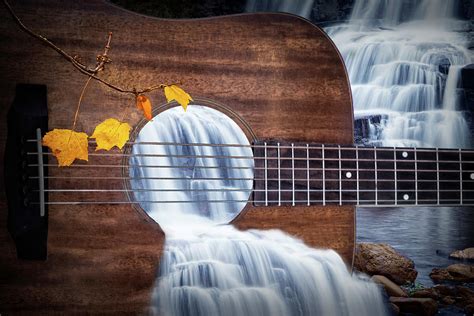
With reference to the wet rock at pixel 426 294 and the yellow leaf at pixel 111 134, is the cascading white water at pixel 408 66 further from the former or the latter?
the yellow leaf at pixel 111 134

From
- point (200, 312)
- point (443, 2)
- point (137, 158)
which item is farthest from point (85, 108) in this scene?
point (443, 2)

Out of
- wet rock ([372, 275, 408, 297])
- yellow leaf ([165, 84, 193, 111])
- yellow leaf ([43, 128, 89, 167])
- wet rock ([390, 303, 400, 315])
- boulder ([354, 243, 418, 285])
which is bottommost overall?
wet rock ([390, 303, 400, 315])

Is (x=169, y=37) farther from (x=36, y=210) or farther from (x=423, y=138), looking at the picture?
(x=423, y=138)

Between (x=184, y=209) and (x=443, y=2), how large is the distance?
84 centimetres

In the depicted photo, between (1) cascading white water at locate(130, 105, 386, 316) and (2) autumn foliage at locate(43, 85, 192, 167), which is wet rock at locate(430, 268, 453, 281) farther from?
(2) autumn foliage at locate(43, 85, 192, 167)

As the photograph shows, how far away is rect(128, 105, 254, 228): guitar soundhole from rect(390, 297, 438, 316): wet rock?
449mm

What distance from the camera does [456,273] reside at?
1299 mm

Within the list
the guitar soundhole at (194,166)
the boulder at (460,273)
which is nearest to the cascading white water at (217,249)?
the guitar soundhole at (194,166)

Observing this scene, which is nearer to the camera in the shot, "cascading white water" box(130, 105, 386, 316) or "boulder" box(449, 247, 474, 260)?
"cascading white water" box(130, 105, 386, 316)

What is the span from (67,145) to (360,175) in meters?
0.66

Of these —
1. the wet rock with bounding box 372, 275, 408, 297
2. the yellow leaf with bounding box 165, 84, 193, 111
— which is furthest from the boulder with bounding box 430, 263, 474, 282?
the yellow leaf with bounding box 165, 84, 193, 111

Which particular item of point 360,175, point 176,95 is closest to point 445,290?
point 360,175

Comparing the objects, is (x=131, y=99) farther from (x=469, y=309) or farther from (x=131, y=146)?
(x=469, y=309)

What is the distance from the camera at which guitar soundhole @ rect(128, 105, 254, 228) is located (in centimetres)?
116
